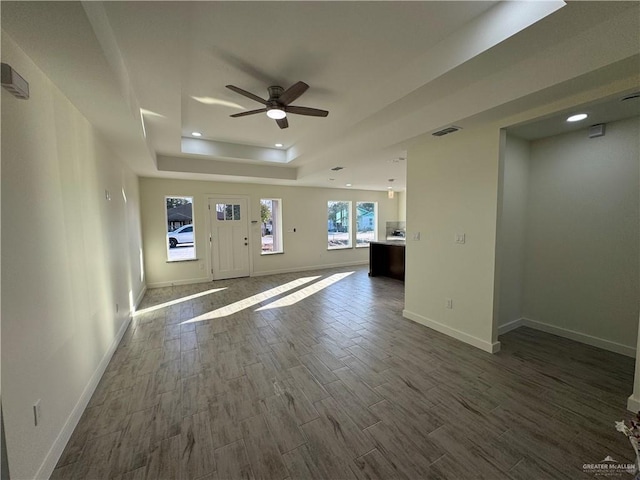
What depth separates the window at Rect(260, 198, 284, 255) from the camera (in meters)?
6.98

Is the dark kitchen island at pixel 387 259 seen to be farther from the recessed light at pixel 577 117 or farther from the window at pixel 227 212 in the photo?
the recessed light at pixel 577 117

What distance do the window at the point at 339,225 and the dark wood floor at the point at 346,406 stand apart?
186 inches

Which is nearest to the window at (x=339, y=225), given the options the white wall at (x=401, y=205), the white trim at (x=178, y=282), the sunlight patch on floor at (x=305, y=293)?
the sunlight patch on floor at (x=305, y=293)

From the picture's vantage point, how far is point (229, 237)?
6.43 meters

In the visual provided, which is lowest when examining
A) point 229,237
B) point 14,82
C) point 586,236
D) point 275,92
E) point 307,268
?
point 307,268

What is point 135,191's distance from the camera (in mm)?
5023

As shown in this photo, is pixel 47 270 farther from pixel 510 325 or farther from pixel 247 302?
pixel 510 325

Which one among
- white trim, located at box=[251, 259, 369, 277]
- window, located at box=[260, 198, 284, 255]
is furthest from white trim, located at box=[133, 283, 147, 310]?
window, located at box=[260, 198, 284, 255]

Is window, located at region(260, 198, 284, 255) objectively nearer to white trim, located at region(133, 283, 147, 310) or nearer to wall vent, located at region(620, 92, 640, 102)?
white trim, located at region(133, 283, 147, 310)

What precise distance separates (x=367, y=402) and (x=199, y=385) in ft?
4.88

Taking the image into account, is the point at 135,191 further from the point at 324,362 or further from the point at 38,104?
the point at 324,362

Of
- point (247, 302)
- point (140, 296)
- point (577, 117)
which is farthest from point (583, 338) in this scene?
point (140, 296)

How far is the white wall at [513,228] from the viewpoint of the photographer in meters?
3.20

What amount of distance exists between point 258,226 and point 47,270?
16.9 ft
